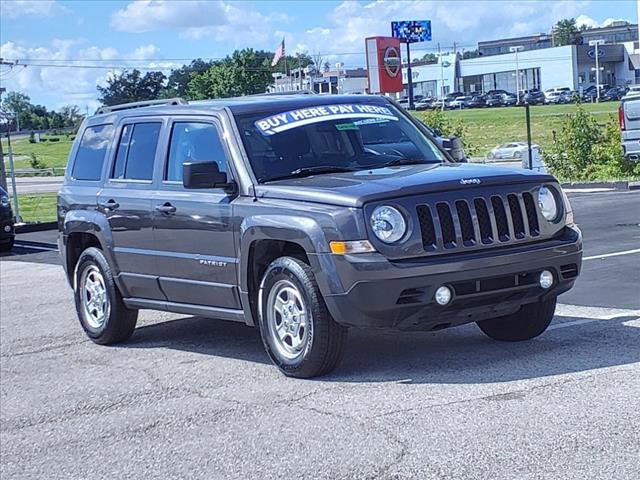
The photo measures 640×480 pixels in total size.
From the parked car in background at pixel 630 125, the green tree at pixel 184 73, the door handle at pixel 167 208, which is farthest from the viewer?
the green tree at pixel 184 73

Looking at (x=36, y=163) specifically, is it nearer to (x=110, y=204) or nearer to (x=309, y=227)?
(x=110, y=204)

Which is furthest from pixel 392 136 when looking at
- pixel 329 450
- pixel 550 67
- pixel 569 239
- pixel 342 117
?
pixel 550 67

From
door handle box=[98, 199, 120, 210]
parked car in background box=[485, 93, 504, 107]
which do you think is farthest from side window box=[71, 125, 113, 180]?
parked car in background box=[485, 93, 504, 107]

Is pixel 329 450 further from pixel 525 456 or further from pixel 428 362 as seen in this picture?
pixel 428 362

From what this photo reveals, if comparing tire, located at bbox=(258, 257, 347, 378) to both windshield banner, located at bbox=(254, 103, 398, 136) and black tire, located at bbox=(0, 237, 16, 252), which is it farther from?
black tire, located at bbox=(0, 237, 16, 252)

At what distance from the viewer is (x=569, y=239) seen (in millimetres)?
7184

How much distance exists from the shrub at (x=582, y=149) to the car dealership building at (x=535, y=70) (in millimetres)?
86199

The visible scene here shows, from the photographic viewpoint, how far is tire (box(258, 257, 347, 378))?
6746mm

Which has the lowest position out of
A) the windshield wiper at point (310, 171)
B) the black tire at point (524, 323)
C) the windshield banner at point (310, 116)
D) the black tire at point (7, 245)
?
the black tire at point (7, 245)

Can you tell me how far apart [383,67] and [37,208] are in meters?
12.1

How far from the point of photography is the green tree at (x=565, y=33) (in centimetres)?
17826

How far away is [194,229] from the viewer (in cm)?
780

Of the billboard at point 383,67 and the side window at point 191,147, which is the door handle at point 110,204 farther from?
the billboard at point 383,67

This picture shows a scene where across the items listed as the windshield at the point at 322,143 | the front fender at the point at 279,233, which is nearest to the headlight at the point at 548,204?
the windshield at the point at 322,143
